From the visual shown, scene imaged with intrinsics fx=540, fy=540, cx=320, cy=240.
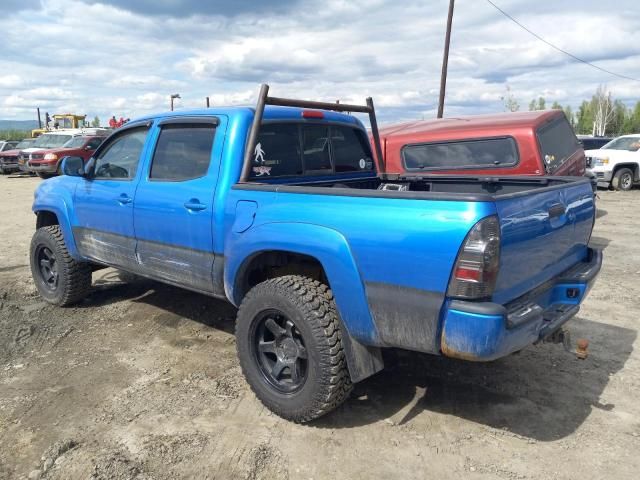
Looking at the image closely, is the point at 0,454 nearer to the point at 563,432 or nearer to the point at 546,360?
the point at 563,432

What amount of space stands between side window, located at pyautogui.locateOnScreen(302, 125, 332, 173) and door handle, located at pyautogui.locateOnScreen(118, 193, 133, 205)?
4.71 ft

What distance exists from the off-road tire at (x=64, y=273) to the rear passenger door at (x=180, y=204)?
1270mm

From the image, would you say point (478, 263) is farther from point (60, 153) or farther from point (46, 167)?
A: point (46, 167)

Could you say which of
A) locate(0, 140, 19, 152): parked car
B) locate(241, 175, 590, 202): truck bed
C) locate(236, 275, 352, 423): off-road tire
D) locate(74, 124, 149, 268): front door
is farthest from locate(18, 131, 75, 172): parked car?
locate(236, 275, 352, 423): off-road tire

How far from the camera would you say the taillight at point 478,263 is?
95.7 inches

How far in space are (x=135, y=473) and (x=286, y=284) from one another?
1.27 m

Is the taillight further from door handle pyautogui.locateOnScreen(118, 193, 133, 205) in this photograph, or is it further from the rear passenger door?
door handle pyautogui.locateOnScreen(118, 193, 133, 205)

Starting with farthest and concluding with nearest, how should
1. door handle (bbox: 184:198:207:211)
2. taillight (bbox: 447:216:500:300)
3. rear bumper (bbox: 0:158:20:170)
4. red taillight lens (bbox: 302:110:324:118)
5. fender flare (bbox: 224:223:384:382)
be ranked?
rear bumper (bbox: 0:158:20:170)
red taillight lens (bbox: 302:110:324:118)
door handle (bbox: 184:198:207:211)
fender flare (bbox: 224:223:384:382)
taillight (bbox: 447:216:500:300)

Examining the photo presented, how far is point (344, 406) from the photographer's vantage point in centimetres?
347

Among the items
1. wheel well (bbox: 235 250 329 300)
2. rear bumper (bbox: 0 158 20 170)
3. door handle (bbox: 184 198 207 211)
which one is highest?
door handle (bbox: 184 198 207 211)

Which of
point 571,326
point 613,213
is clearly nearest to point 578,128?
point 613,213

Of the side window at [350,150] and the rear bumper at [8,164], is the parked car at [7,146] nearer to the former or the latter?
the rear bumper at [8,164]

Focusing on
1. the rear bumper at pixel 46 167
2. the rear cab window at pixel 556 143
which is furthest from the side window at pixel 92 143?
the rear cab window at pixel 556 143

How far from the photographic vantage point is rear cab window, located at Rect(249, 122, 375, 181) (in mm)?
3838
